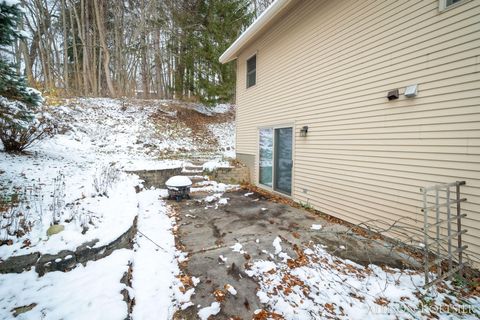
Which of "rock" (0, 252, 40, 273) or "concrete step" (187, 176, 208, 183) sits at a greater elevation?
"concrete step" (187, 176, 208, 183)

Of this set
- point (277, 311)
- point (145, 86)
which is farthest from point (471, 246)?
point (145, 86)

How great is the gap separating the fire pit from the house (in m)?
2.73

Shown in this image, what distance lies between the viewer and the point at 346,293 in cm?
254

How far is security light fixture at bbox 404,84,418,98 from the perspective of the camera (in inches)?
132

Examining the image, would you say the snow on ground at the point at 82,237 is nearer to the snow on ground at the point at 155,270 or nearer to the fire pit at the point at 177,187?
the snow on ground at the point at 155,270

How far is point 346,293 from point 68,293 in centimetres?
281

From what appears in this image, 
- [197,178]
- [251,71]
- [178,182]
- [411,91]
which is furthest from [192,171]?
[411,91]

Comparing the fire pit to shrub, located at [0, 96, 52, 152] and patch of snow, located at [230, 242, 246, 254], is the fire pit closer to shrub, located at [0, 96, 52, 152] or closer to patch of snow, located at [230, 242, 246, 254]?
patch of snow, located at [230, 242, 246, 254]

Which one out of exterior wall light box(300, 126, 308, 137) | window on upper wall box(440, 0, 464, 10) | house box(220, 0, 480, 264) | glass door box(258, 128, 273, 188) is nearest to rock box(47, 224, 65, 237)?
house box(220, 0, 480, 264)

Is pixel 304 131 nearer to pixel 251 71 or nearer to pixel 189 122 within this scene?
pixel 251 71

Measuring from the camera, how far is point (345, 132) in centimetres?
458

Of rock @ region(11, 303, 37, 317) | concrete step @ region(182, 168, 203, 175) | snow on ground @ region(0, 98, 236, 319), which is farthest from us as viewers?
concrete step @ region(182, 168, 203, 175)

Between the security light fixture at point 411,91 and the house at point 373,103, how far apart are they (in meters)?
0.01

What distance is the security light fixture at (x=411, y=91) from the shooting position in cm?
335
